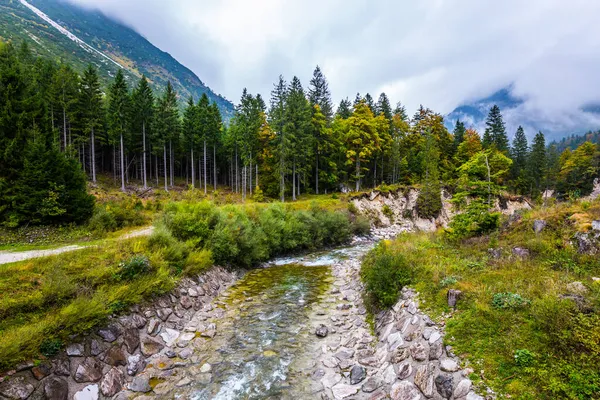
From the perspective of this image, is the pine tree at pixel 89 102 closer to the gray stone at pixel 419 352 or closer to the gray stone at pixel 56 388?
the gray stone at pixel 56 388

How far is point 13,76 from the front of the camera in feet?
56.1

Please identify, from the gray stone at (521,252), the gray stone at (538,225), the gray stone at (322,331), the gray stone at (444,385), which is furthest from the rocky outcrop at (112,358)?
the gray stone at (538,225)

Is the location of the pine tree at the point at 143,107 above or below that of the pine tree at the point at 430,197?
above

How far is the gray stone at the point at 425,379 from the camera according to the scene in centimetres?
525

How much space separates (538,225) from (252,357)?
37.4 ft

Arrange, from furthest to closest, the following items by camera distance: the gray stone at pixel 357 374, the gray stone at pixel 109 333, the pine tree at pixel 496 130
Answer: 1. the pine tree at pixel 496 130
2. the gray stone at pixel 109 333
3. the gray stone at pixel 357 374

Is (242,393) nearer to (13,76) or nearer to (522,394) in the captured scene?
(522,394)

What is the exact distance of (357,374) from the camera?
6.63m

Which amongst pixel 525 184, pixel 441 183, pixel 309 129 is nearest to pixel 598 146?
pixel 525 184

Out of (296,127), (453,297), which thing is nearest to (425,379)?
(453,297)

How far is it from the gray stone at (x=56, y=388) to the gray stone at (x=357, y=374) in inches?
240

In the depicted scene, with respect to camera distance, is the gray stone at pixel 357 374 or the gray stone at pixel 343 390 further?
the gray stone at pixel 357 374

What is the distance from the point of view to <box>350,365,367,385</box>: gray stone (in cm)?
648

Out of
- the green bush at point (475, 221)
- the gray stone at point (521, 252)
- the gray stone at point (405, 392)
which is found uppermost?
the green bush at point (475, 221)
